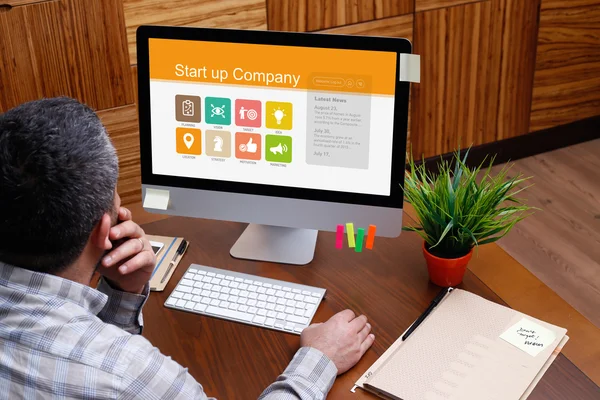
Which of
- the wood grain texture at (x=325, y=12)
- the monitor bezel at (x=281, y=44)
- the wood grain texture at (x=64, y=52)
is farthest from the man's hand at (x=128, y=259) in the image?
the wood grain texture at (x=325, y=12)

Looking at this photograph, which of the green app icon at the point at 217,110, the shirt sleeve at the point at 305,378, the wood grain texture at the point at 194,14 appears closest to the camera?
the shirt sleeve at the point at 305,378

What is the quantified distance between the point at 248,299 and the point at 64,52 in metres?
1.62

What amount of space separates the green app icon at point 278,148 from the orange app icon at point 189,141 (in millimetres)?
158

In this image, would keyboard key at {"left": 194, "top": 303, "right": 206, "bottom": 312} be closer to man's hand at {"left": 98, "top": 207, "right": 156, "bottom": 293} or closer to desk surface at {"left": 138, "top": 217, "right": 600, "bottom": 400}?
desk surface at {"left": 138, "top": 217, "right": 600, "bottom": 400}

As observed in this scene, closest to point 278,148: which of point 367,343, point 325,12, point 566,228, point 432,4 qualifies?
point 367,343

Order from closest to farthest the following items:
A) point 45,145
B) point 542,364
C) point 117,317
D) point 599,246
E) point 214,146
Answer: point 45,145, point 542,364, point 117,317, point 214,146, point 599,246

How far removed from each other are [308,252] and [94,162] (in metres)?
0.71

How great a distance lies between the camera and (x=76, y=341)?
3.51 ft

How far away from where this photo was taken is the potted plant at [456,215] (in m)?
1.50

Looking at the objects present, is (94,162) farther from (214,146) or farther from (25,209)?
(214,146)

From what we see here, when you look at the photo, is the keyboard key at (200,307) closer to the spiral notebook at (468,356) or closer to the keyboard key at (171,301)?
the keyboard key at (171,301)

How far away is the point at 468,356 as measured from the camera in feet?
4.43

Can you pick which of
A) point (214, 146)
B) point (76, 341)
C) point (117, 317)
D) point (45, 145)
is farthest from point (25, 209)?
point (214, 146)

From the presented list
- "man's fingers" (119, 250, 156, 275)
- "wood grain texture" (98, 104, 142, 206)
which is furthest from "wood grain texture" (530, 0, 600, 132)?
"man's fingers" (119, 250, 156, 275)
